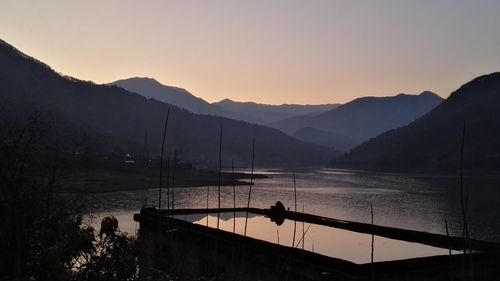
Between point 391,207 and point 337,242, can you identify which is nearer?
point 337,242

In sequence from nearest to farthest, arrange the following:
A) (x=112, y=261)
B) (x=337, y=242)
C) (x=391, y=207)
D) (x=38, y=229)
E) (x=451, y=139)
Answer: (x=38, y=229)
(x=112, y=261)
(x=337, y=242)
(x=391, y=207)
(x=451, y=139)

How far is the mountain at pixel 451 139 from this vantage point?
142 metres

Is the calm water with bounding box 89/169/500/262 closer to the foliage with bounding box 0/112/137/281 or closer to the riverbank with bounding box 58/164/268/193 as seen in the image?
the foliage with bounding box 0/112/137/281

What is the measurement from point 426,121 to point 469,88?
63.7ft

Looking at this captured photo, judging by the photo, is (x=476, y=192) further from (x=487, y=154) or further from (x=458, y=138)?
(x=458, y=138)

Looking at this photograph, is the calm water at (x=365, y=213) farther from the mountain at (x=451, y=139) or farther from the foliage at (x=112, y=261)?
the mountain at (x=451, y=139)

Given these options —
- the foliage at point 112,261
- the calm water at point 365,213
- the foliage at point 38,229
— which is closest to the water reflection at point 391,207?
the calm water at point 365,213

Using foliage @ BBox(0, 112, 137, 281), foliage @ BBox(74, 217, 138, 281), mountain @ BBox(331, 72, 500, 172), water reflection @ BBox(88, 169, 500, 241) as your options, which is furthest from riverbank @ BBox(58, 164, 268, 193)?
mountain @ BBox(331, 72, 500, 172)

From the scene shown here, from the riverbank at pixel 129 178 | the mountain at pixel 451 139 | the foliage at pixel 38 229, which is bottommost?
the riverbank at pixel 129 178

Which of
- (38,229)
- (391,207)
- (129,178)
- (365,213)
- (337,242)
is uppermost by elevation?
(38,229)

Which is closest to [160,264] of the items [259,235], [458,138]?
[259,235]

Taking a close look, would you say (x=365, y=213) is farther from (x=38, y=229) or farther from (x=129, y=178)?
(x=129, y=178)

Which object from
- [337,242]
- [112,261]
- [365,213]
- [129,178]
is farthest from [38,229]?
[129,178]

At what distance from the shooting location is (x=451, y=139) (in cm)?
15538
